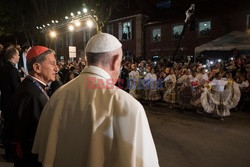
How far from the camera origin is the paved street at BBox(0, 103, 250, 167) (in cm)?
523

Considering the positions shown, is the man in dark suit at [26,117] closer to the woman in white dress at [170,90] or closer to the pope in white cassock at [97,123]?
the pope in white cassock at [97,123]

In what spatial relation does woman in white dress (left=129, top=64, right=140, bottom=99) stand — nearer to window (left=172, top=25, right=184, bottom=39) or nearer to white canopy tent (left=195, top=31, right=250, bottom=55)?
white canopy tent (left=195, top=31, right=250, bottom=55)

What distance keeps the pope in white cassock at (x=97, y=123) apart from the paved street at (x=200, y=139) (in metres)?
3.93

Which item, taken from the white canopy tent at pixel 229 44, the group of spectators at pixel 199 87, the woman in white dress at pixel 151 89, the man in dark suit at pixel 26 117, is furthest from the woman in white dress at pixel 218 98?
the man in dark suit at pixel 26 117

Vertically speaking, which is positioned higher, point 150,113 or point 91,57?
point 91,57

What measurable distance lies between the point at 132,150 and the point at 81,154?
1.07 ft

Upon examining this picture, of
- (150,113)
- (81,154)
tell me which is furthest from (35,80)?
(150,113)

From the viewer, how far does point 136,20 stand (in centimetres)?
2792

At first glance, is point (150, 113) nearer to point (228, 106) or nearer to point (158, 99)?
point (158, 99)

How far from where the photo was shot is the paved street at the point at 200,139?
17.2 feet

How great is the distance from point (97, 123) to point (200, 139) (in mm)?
5899

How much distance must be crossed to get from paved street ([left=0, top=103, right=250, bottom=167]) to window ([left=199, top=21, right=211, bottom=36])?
14.2 m

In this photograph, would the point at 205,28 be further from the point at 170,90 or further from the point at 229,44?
the point at 170,90

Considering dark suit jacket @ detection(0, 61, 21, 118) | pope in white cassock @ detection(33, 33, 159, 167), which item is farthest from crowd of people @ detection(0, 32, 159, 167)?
dark suit jacket @ detection(0, 61, 21, 118)
